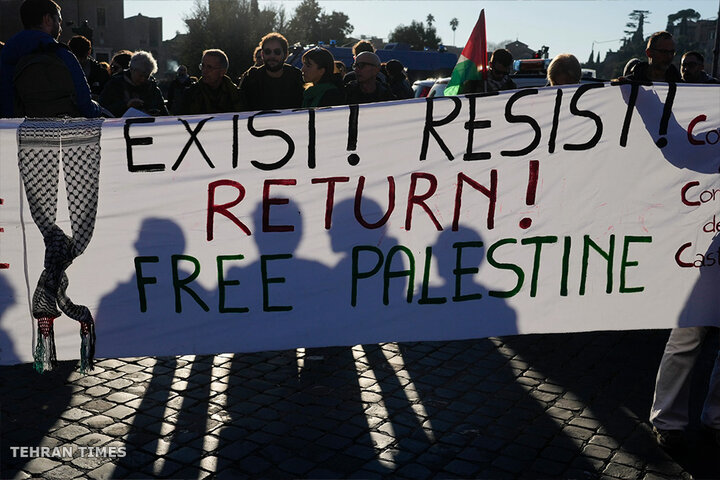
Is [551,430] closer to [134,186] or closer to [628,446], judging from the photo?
[628,446]

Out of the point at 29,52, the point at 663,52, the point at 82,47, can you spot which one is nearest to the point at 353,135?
the point at 29,52

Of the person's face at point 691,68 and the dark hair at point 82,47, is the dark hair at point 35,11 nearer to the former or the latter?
the dark hair at point 82,47

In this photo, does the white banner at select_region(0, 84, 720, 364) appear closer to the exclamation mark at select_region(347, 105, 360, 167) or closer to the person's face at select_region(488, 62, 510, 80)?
the exclamation mark at select_region(347, 105, 360, 167)

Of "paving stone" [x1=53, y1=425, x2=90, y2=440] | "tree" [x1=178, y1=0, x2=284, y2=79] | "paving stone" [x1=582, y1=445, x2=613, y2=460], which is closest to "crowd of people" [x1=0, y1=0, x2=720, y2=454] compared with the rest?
"paving stone" [x1=582, y1=445, x2=613, y2=460]

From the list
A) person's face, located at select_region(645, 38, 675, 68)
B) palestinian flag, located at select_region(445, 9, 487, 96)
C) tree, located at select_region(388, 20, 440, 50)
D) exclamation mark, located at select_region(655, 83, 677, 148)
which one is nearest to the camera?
exclamation mark, located at select_region(655, 83, 677, 148)

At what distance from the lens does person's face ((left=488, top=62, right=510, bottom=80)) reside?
28.7 feet

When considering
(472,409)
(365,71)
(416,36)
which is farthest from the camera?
(416,36)

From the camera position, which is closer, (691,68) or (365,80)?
(365,80)

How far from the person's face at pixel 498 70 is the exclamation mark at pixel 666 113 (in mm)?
4712

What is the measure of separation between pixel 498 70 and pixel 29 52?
5212 millimetres

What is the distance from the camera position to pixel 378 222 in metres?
4.13

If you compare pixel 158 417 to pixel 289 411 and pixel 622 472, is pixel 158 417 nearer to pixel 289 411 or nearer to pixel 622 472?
pixel 289 411

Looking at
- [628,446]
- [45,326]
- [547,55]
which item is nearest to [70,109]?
[45,326]

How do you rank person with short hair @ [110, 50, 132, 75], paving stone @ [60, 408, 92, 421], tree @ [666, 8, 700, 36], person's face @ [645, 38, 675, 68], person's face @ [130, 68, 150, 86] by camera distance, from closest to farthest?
paving stone @ [60, 408, 92, 421], person's face @ [645, 38, 675, 68], person's face @ [130, 68, 150, 86], person with short hair @ [110, 50, 132, 75], tree @ [666, 8, 700, 36]
